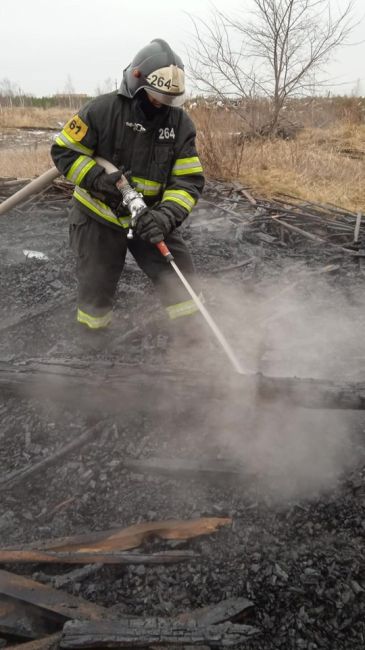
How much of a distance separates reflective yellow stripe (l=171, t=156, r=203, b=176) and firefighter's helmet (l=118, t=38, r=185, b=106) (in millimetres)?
431

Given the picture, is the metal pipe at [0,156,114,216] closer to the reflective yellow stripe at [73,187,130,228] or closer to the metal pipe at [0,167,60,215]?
the metal pipe at [0,167,60,215]

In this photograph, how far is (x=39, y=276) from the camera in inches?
211

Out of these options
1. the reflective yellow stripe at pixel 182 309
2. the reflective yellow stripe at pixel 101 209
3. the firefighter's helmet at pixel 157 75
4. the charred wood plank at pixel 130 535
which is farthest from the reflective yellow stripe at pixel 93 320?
the charred wood plank at pixel 130 535

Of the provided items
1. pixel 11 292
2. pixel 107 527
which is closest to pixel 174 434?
pixel 107 527

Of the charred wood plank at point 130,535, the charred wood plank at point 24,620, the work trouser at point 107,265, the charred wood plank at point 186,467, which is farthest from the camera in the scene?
the work trouser at point 107,265

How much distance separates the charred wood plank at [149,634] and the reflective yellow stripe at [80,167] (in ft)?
8.57

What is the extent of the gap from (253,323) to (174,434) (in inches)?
70.8

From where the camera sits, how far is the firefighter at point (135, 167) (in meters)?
2.88

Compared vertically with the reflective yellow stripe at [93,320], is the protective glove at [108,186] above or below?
above

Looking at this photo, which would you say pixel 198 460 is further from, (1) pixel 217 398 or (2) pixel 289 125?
(2) pixel 289 125

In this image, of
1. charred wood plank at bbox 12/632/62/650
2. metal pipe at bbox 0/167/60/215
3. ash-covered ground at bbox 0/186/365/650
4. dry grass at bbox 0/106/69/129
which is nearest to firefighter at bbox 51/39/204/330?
ash-covered ground at bbox 0/186/365/650

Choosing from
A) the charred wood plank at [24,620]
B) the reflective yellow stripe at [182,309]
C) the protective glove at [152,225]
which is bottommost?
the charred wood plank at [24,620]

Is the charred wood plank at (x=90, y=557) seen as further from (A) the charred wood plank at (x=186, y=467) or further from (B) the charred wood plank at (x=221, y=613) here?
(A) the charred wood plank at (x=186, y=467)

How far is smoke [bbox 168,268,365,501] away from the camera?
259cm
